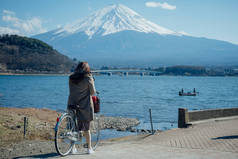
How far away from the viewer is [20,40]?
15725 cm

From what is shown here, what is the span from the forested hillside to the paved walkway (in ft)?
454

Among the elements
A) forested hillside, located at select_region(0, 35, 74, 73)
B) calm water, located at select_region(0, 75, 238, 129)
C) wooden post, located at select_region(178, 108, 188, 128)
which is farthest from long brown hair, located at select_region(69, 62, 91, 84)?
forested hillside, located at select_region(0, 35, 74, 73)

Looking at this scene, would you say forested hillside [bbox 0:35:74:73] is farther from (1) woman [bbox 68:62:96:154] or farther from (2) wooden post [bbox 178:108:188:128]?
(1) woman [bbox 68:62:96:154]

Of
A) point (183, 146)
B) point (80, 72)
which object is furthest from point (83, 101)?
point (183, 146)

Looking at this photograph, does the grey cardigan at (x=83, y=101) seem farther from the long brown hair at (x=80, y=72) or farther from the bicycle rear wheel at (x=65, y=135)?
the bicycle rear wheel at (x=65, y=135)

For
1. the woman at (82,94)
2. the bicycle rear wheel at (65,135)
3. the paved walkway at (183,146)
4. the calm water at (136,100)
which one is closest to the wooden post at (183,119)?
the paved walkway at (183,146)

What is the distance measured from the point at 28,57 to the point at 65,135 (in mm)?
146119

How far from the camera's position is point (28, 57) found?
483ft

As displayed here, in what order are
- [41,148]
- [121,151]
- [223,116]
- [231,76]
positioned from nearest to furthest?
1. [121,151]
2. [41,148]
3. [223,116]
4. [231,76]

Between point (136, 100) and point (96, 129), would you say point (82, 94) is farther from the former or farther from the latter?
point (136, 100)

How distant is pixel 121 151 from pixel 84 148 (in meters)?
0.93

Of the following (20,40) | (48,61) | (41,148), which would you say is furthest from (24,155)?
(20,40)

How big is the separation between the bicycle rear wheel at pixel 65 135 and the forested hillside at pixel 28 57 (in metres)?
140

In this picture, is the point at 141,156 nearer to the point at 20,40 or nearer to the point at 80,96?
the point at 80,96
